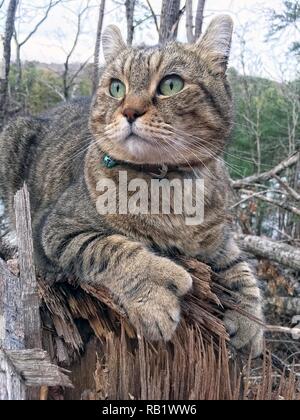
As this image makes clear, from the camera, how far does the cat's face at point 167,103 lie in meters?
1.69

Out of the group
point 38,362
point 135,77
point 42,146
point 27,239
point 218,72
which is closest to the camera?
point 38,362

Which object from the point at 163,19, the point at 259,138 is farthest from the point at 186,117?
the point at 259,138

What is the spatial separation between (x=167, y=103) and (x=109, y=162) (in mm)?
332

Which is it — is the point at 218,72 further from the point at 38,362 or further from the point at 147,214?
the point at 38,362

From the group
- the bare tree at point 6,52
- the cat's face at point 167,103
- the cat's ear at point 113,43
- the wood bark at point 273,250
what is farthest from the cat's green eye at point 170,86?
the wood bark at point 273,250

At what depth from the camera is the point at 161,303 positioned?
1500mm

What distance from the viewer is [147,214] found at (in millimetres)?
1777

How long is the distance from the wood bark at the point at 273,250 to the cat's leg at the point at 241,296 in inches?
76.7

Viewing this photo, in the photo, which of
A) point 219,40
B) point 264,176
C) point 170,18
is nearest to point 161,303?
point 219,40

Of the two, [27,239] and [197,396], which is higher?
[27,239]

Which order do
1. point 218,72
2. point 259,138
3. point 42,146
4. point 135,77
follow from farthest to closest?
point 259,138
point 42,146
point 218,72
point 135,77

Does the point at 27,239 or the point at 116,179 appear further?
the point at 116,179

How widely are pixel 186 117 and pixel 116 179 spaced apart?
357 millimetres

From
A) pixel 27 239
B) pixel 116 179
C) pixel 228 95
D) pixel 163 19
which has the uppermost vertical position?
pixel 163 19
